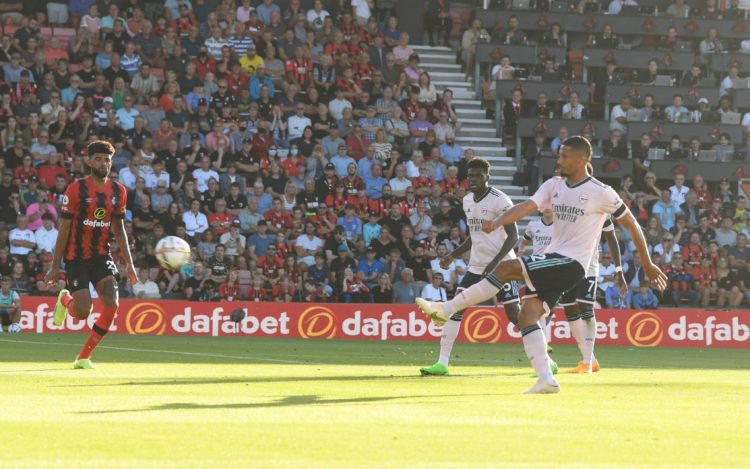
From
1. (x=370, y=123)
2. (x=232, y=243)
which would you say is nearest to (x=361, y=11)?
(x=370, y=123)

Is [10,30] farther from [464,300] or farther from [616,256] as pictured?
[464,300]

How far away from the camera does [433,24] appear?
39156mm

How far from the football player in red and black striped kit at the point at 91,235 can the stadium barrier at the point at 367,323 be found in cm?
1104

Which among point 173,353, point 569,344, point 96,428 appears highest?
point 96,428

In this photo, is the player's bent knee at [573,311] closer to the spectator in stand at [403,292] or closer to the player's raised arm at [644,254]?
the player's raised arm at [644,254]

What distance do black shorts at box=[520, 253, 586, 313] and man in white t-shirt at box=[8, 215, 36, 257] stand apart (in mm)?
17187

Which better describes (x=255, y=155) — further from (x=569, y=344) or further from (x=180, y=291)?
(x=569, y=344)

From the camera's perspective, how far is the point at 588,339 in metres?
16.9

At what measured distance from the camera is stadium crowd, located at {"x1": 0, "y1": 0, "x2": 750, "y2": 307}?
1105 inches

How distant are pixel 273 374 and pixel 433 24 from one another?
2559cm

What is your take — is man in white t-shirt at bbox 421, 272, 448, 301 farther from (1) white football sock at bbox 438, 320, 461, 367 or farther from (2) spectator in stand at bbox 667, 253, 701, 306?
(1) white football sock at bbox 438, 320, 461, 367

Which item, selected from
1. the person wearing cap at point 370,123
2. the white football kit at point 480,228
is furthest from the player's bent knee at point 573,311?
the person wearing cap at point 370,123

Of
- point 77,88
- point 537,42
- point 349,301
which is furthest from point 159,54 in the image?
point 537,42

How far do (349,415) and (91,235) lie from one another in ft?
19.6
